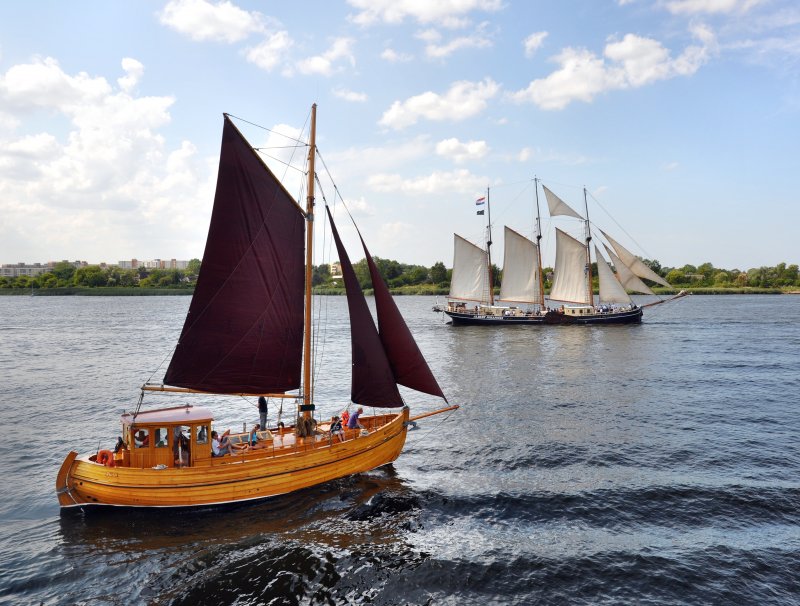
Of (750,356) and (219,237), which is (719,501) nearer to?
(219,237)

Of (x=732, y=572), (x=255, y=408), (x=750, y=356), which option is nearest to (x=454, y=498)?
(x=732, y=572)

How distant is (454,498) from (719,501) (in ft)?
33.0

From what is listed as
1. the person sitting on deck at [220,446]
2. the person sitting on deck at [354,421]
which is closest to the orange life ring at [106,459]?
the person sitting on deck at [220,446]

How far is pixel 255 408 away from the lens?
37.9 metres

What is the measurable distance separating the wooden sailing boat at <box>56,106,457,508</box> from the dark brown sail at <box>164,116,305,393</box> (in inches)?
1.6

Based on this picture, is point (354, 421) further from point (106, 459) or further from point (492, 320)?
point (492, 320)

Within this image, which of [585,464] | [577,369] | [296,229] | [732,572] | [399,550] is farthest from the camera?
[577,369]

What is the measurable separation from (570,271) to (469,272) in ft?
56.8

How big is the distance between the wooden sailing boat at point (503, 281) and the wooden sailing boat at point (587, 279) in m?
3.69

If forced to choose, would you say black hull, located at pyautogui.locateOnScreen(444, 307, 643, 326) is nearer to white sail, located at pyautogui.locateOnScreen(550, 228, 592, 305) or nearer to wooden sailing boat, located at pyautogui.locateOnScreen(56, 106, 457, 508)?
white sail, located at pyautogui.locateOnScreen(550, 228, 592, 305)

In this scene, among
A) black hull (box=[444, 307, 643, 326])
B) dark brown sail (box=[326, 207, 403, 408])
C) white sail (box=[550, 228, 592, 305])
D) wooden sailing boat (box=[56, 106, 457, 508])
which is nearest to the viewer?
wooden sailing boat (box=[56, 106, 457, 508])

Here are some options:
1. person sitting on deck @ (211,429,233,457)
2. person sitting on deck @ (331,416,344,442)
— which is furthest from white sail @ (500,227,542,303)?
person sitting on deck @ (211,429,233,457)

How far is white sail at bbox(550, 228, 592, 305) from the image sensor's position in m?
93.9

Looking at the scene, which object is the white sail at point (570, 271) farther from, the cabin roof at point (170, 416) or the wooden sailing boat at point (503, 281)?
the cabin roof at point (170, 416)
